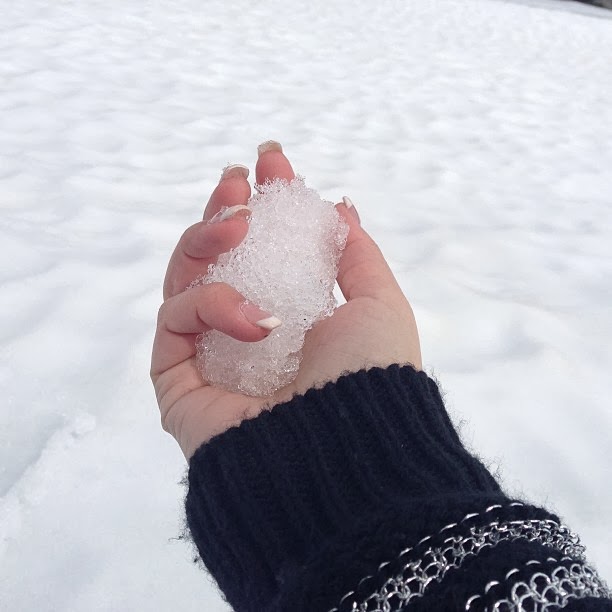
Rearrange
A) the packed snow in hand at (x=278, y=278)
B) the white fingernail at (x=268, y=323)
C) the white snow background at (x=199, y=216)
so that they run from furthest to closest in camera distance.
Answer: the white snow background at (x=199, y=216) < the packed snow in hand at (x=278, y=278) < the white fingernail at (x=268, y=323)

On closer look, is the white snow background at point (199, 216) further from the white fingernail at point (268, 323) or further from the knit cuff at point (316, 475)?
the white fingernail at point (268, 323)

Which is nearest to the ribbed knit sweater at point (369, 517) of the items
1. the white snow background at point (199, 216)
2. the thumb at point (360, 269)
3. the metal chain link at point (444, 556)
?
the metal chain link at point (444, 556)

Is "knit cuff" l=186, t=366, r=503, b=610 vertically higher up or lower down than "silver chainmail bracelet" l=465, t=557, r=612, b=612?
lower down

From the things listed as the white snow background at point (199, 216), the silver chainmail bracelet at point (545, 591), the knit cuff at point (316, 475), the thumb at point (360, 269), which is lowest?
the white snow background at point (199, 216)

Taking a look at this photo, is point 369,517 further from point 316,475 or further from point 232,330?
point 232,330

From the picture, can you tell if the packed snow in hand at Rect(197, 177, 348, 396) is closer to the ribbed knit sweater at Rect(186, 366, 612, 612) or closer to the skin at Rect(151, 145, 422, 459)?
the skin at Rect(151, 145, 422, 459)

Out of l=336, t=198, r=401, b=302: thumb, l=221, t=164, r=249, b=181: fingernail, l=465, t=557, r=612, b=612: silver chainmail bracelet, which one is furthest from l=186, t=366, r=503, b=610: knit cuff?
l=221, t=164, r=249, b=181: fingernail

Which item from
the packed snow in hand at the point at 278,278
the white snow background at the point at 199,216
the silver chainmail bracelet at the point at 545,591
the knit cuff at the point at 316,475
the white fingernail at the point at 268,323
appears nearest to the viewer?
the silver chainmail bracelet at the point at 545,591

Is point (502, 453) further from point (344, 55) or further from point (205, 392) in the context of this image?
point (344, 55)
